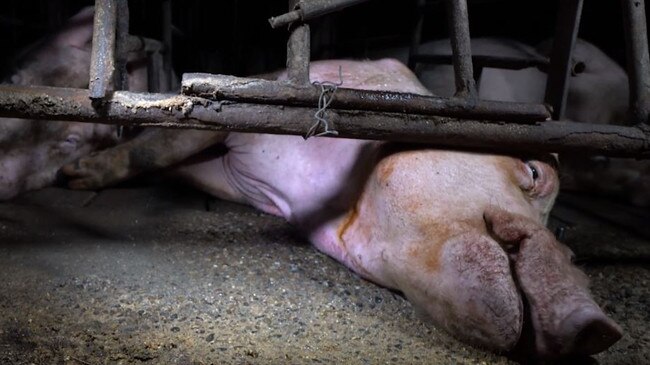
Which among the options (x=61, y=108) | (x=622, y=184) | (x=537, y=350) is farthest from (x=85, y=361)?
(x=622, y=184)

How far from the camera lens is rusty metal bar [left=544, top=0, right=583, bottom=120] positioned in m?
2.39

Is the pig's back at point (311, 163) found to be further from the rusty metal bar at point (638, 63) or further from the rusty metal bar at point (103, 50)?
the rusty metal bar at point (103, 50)

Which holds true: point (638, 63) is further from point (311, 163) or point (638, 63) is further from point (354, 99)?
point (311, 163)

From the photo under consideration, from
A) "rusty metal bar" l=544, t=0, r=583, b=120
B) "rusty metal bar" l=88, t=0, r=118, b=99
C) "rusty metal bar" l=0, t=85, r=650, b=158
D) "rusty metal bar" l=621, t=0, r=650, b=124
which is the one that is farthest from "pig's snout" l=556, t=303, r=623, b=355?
"rusty metal bar" l=88, t=0, r=118, b=99

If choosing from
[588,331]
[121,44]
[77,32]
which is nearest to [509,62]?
[588,331]

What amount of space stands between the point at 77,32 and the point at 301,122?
2186 millimetres

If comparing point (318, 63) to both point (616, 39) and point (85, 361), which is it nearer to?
point (85, 361)

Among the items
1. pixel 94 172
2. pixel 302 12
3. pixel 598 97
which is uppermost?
pixel 302 12

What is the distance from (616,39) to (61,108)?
550 centimetres

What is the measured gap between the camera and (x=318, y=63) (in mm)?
3043

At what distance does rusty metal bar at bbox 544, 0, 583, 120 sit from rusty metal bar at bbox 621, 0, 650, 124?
218 mm

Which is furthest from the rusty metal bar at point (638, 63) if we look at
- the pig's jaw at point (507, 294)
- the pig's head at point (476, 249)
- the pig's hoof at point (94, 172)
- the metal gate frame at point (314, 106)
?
the pig's hoof at point (94, 172)

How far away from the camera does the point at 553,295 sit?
155 centimetres

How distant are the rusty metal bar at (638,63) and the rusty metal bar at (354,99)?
51 cm
